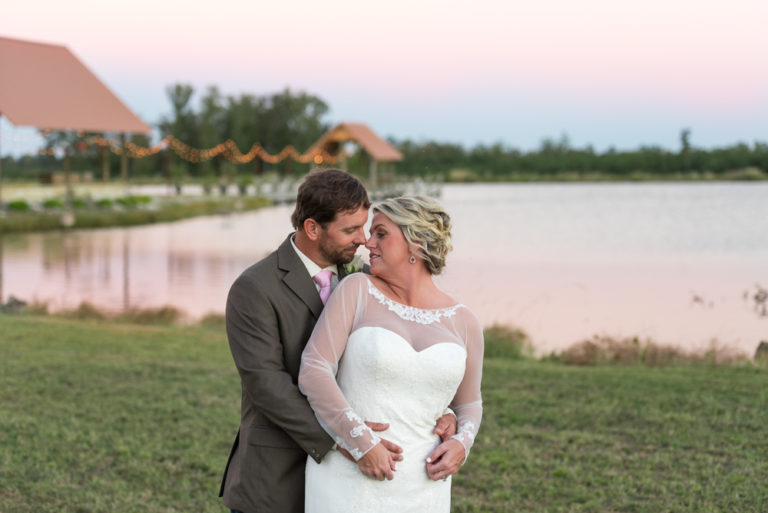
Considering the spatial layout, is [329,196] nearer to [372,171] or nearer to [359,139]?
[359,139]

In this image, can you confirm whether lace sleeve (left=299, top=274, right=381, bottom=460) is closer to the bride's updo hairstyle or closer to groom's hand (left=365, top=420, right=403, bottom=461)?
groom's hand (left=365, top=420, right=403, bottom=461)

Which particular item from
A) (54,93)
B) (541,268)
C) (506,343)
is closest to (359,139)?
(54,93)

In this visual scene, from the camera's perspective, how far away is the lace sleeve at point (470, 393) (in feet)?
7.93

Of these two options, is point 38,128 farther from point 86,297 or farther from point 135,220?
point 86,297

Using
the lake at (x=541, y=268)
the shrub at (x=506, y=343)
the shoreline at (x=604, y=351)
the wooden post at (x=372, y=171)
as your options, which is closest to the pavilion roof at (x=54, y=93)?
the lake at (x=541, y=268)

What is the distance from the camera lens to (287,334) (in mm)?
2422

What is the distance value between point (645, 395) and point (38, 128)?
25.1 metres

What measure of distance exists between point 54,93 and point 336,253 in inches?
1178

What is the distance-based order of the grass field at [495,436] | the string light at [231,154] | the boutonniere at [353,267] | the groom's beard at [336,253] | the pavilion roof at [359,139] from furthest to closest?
the string light at [231,154]
the pavilion roof at [359,139]
the grass field at [495,436]
the boutonniere at [353,267]
the groom's beard at [336,253]

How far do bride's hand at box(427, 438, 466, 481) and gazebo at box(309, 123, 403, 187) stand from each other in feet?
148

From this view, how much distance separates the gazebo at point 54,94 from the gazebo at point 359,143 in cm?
1833

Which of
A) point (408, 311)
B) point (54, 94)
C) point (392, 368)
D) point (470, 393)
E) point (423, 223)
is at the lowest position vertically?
point (470, 393)

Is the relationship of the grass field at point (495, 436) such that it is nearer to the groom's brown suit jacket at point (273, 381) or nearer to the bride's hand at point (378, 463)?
the groom's brown suit jacket at point (273, 381)

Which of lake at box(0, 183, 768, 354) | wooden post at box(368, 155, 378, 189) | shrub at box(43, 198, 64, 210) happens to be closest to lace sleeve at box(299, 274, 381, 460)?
lake at box(0, 183, 768, 354)
